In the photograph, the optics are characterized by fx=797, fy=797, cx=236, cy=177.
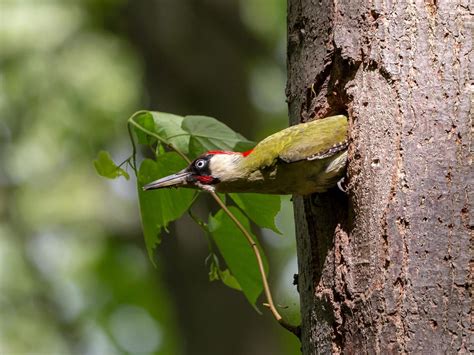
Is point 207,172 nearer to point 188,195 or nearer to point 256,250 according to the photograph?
point 188,195

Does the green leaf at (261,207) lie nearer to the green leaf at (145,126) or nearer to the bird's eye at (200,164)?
the bird's eye at (200,164)

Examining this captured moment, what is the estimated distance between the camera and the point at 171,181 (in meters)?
3.54

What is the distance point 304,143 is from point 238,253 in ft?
1.85

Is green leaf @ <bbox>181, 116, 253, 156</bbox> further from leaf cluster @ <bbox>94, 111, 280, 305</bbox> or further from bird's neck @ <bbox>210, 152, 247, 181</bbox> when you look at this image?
bird's neck @ <bbox>210, 152, 247, 181</bbox>

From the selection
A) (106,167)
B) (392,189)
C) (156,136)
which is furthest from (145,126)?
(392,189)

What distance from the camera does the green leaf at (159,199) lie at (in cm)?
346

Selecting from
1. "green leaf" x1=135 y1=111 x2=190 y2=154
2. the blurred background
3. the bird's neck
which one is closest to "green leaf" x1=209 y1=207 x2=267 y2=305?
the bird's neck

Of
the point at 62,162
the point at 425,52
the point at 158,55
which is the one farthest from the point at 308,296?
the point at 62,162

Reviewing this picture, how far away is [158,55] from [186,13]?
63 centimetres

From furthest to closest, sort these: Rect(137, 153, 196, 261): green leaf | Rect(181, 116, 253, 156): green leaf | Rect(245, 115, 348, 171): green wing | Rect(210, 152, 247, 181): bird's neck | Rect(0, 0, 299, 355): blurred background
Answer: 1. Rect(0, 0, 299, 355): blurred background
2. Rect(210, 152, 247, 181): bird's neck
3. Rect(181, 116, 253, 156): green leaf
4. Rect(137, 153, 196, 261): green leaf
5. Rect(245, 115, 348, 171): green wing

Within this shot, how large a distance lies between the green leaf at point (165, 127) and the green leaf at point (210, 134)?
0.04 meters

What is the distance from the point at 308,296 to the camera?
3.06 meters

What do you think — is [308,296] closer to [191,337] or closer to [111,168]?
[111,168]

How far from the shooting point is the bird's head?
3.55 meters
